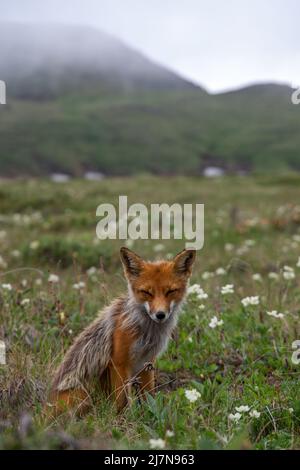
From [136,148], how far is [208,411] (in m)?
118

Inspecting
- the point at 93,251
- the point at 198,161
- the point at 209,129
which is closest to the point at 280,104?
the point at 209,129

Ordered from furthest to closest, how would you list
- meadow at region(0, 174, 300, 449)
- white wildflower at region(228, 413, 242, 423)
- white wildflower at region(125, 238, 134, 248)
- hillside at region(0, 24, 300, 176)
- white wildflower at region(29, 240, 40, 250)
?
1. hillside at region(0, 24, 300, 176)
2. white wildflower at region(125, 238, 134, 248)
3. white wildflower at region(29, 240, 40, 250)
4. white wildflower at region(228, 413, 242, 423)
5. meadow at region(0, 174, 300, 449)

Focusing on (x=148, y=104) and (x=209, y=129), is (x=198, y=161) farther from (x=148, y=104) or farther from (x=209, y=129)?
(x=148, y=104)

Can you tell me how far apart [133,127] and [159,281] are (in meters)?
130

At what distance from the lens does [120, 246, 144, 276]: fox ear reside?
537cm

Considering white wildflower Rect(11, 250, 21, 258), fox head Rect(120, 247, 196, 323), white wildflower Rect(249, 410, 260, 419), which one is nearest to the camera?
white wildflower Rect(249, 410, 260, 419)

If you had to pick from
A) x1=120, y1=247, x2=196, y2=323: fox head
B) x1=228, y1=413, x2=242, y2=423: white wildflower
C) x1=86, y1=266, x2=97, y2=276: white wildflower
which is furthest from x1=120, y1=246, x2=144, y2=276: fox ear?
x1=86, y1=266, x2=97, y2=276: white wildflower

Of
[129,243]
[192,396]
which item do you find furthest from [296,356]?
[129,243]

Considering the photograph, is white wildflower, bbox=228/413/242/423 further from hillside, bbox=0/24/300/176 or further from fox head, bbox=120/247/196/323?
hillside, bbox=0/24/300/176

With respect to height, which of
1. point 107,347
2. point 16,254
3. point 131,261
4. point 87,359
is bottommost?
point 87,359

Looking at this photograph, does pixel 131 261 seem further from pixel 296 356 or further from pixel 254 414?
pixel 296 356

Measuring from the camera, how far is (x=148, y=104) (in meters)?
158

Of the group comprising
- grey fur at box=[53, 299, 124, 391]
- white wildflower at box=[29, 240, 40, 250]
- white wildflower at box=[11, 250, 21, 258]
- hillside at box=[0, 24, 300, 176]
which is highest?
hillside at box=[0, 24, 300, 176]

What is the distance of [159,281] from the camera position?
5.23 m
